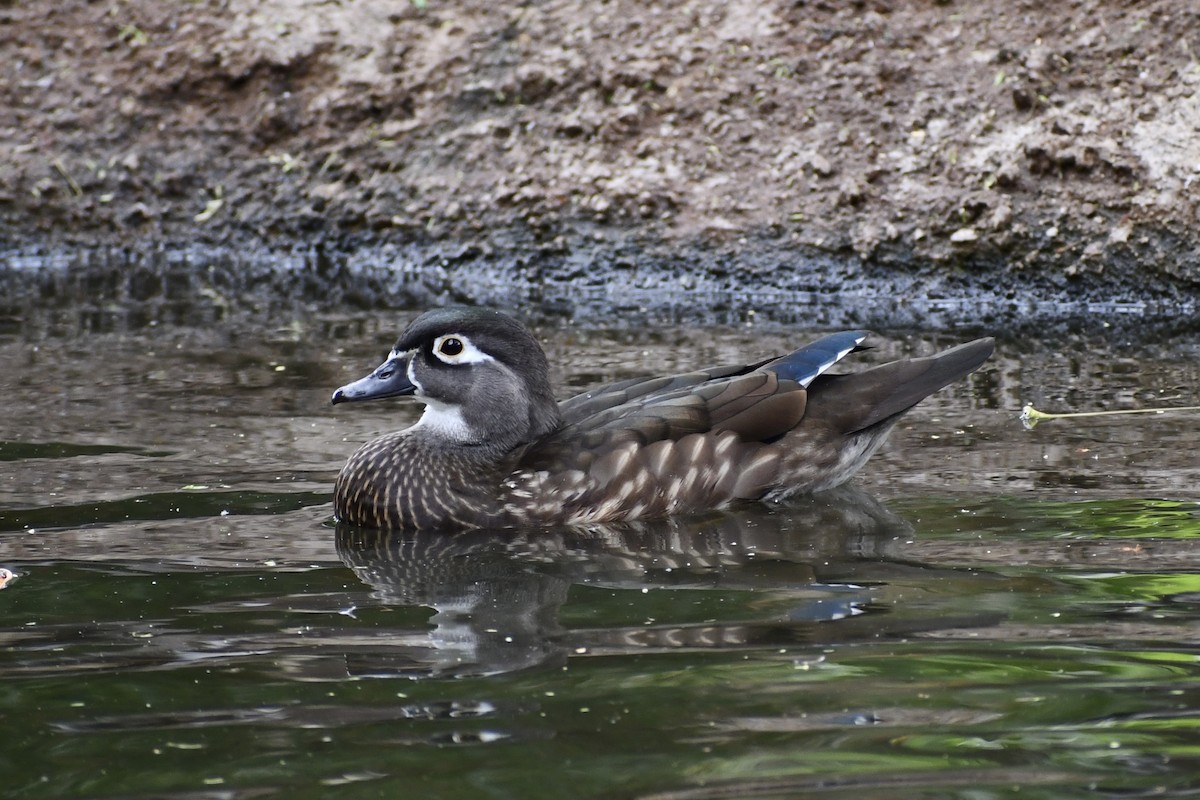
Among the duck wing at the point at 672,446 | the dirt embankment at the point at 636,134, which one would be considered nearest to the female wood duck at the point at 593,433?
the duck wing at the point at 672,446

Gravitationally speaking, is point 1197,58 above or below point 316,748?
above

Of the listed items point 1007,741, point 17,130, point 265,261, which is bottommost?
point 1007,741

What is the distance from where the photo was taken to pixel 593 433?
6.91 metres

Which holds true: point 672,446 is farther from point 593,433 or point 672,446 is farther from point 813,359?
point 813,359

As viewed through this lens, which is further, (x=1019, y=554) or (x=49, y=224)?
(x=49, y=224)

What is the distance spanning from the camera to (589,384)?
29.2ft

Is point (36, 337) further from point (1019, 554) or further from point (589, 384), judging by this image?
point (1019, 554)

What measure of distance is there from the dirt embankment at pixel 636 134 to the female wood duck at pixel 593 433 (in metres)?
3.99

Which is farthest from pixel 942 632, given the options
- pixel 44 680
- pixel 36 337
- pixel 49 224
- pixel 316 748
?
pixel 49 224

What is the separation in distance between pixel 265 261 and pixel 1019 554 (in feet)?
27.9

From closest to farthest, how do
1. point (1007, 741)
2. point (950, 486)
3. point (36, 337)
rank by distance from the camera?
point (1007, 741)
point (950, 486)
point (36, 337)

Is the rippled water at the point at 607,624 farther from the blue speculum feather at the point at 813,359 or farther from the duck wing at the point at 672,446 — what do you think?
the blue speculum feather at the point at 813,359

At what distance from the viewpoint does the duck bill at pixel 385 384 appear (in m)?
7.03

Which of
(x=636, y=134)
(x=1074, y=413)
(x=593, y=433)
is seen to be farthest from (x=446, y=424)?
(x=636, y=134)
